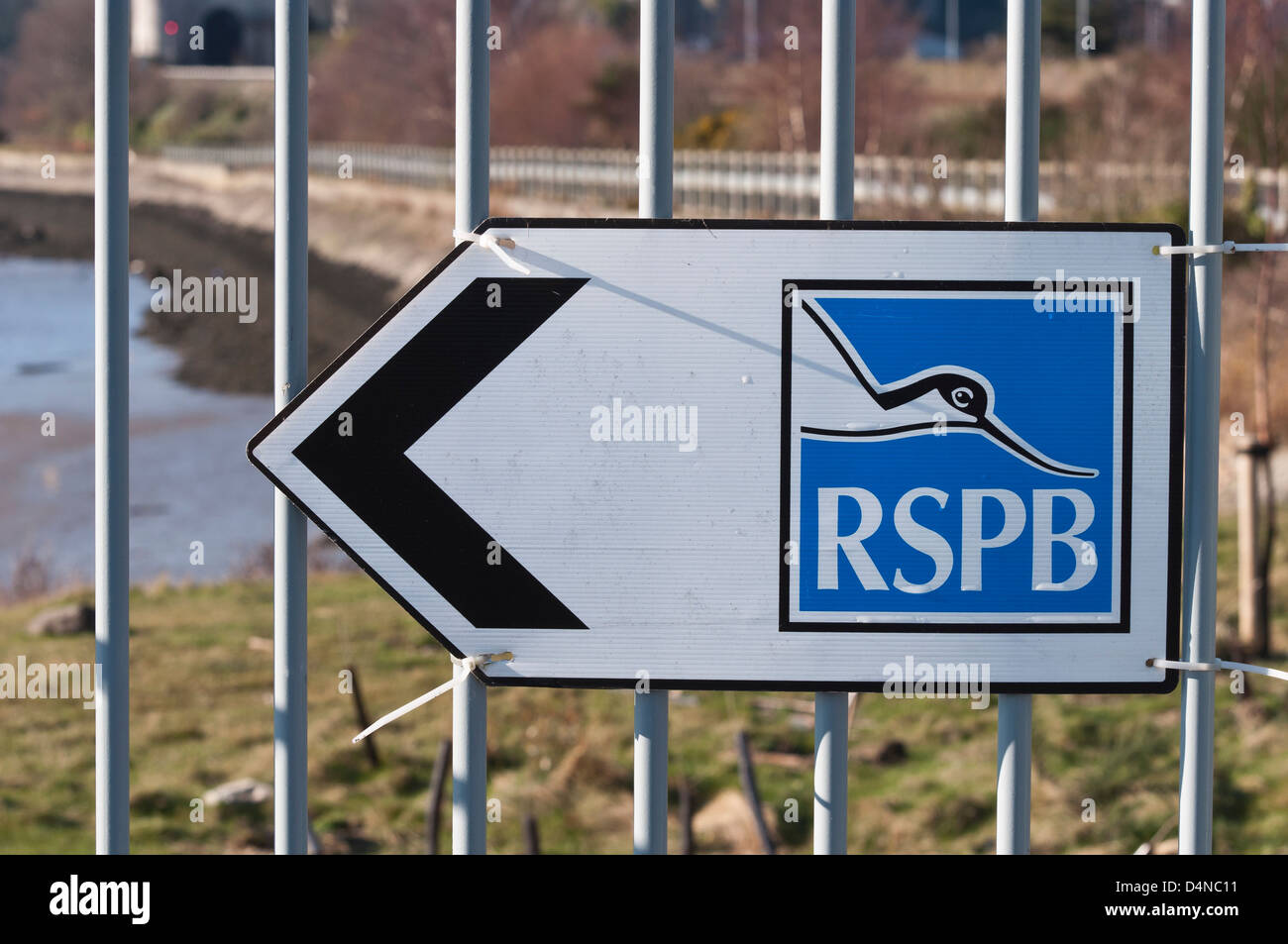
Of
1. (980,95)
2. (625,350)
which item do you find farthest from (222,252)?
(625,350)

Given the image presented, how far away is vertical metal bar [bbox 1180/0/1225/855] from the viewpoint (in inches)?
104

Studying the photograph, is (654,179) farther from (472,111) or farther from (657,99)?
(472,111)

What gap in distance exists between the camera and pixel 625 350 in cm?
269

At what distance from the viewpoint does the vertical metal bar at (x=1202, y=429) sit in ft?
8.70

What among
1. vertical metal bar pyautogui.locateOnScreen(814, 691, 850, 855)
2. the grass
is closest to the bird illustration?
vertical metal bar pyautogui.locateOnScreen(814, 691, 850, 855)

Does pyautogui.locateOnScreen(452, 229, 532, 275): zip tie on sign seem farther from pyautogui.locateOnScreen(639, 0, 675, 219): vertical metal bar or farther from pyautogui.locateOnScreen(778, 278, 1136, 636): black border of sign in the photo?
pyautogui.locateOnScreen(778, 278, 1136, 636): black border of sign

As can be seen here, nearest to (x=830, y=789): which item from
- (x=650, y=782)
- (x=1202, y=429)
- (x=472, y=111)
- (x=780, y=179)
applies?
(x=650, y=782)

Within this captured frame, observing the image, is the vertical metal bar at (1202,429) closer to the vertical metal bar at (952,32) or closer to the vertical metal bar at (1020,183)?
the vertical metal bar at (1020,183)

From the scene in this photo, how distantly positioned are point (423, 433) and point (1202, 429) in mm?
1517

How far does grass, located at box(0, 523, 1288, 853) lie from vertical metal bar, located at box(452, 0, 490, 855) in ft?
26.2

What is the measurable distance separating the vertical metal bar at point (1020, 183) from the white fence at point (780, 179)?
9.58 metres

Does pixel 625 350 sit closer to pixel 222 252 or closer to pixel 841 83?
pixel 841 83

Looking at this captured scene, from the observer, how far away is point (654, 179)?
2623 millimetres
